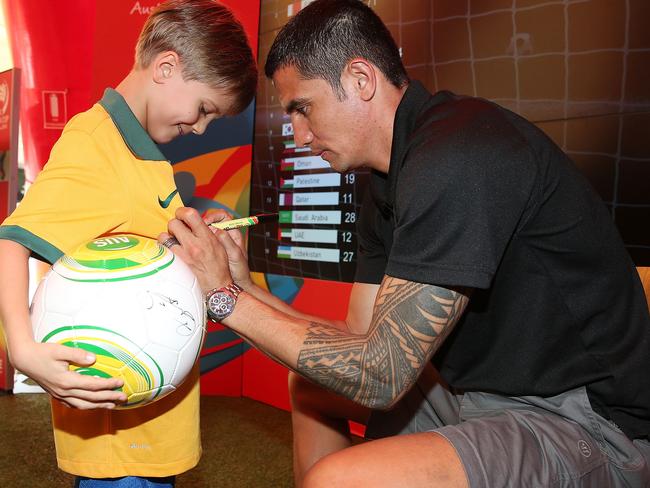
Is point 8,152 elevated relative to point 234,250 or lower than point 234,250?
elevated

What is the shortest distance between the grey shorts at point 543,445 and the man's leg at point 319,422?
1.15ft

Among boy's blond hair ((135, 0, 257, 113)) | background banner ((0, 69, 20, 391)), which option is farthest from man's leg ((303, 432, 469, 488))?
background banner ((0, 69, 20, 391))

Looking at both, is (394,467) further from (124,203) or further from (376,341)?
(124,203)

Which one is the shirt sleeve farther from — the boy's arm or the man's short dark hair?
the boy's arm

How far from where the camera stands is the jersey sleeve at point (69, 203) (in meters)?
1.13

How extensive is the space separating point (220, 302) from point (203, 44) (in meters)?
0.60

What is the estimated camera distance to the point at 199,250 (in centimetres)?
123

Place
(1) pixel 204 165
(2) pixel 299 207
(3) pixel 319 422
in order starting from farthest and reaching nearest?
(1) pixel 204 165, (2) pixel 299 207, (3) pixel 319 422

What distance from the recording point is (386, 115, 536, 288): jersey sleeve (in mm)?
1025

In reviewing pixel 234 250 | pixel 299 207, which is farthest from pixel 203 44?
pixel 299 207

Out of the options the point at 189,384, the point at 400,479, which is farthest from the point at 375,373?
the point at 189,384

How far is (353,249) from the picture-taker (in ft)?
9.00

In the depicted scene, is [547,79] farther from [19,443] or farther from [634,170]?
[19,443]

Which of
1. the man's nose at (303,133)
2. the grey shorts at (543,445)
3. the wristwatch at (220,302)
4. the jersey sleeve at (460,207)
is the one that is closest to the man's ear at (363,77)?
the man's nose at (303,133)
